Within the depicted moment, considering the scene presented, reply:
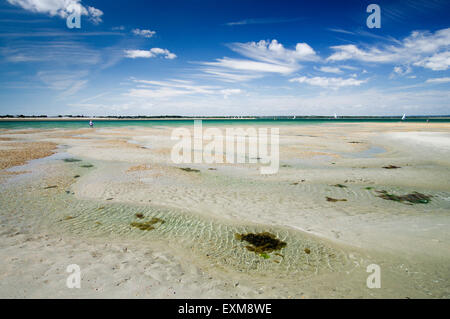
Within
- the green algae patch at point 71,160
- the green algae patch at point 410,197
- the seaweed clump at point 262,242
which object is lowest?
the seaweed clump at point 262,242

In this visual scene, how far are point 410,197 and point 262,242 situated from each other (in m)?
9.11

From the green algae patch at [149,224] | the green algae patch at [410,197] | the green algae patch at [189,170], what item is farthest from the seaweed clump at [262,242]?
the green algae patch at [189,170]

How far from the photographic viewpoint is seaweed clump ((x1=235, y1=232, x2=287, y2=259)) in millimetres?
6789

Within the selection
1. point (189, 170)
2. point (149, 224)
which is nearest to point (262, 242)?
point (149, 224)

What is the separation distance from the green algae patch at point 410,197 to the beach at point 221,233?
0.05 meters

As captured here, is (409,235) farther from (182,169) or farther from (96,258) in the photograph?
(182,169)

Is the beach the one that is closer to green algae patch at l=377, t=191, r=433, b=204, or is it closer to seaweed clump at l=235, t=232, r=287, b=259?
green algae patch at l=377, t=191, r=433, b=204

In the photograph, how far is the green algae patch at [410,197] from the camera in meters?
10.7

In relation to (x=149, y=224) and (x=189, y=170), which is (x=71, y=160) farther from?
(x=149, y=224)

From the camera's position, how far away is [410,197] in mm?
11180

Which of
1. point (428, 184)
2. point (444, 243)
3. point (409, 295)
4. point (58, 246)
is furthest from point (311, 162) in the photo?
point (58, 246)

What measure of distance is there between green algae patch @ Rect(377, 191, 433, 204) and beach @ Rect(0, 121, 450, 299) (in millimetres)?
51

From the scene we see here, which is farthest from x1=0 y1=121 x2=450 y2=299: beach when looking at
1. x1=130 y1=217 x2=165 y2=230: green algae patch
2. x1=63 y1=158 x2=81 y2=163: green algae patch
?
x1=63 y1=158 x2=81 y2=163: green algae patch

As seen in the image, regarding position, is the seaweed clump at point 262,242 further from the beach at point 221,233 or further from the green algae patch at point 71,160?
the green algae patch at point 71,160
